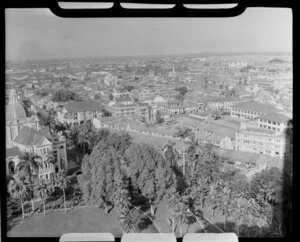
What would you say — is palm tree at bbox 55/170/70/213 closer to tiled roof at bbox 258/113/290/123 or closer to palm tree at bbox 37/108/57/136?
palm tree at bbox 37/108/57/136

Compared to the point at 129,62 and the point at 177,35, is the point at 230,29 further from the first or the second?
the point at 129,62

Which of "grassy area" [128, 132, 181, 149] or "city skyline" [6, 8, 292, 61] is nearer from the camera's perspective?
"city skyline" [6, 8, 292, 61]

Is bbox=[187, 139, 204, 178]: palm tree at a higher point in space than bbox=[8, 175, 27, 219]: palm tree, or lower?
higher

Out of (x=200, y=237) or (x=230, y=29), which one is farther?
(x=230, y=29)

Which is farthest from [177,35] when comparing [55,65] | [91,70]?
[55,65]

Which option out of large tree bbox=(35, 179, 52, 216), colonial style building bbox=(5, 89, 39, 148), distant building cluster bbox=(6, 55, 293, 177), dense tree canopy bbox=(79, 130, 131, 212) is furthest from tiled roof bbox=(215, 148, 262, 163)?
colonial style building bbox=(5, 89, 39, 148)
